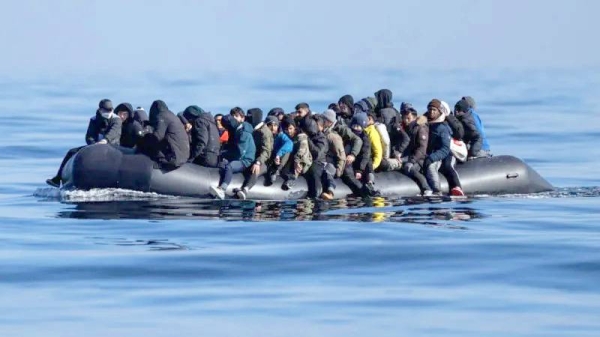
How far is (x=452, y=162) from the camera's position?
35438 mm

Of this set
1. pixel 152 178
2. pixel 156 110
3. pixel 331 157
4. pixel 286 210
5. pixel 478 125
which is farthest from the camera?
pixel 478 125

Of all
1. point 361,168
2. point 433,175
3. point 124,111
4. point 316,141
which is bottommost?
point 433,175

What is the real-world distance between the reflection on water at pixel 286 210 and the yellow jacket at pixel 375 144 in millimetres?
929

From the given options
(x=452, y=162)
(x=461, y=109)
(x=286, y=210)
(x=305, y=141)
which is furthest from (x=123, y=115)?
(x=461, y=109)

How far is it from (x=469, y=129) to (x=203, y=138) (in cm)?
669

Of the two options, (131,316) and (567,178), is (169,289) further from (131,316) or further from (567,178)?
(567,178)

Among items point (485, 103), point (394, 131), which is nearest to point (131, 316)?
point (394, 131)

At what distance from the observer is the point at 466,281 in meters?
23.9

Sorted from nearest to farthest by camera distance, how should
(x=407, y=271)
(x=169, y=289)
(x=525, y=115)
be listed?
(x=169, y=289) → (x=407, y=271) → (x=525, y=115)

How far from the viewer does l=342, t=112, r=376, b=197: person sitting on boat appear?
33781 millimetres

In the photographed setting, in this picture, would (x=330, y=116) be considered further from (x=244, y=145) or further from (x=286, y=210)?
(x=286, y=210)

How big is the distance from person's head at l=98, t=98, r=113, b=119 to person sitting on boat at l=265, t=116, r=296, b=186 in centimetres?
390

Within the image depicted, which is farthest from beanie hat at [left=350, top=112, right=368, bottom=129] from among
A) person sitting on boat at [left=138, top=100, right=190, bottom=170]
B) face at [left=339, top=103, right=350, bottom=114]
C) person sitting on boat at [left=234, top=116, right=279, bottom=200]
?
person sitting on boat at [left=138, top=100, right=190, bottom=170]

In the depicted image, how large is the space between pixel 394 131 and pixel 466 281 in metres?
11.4
